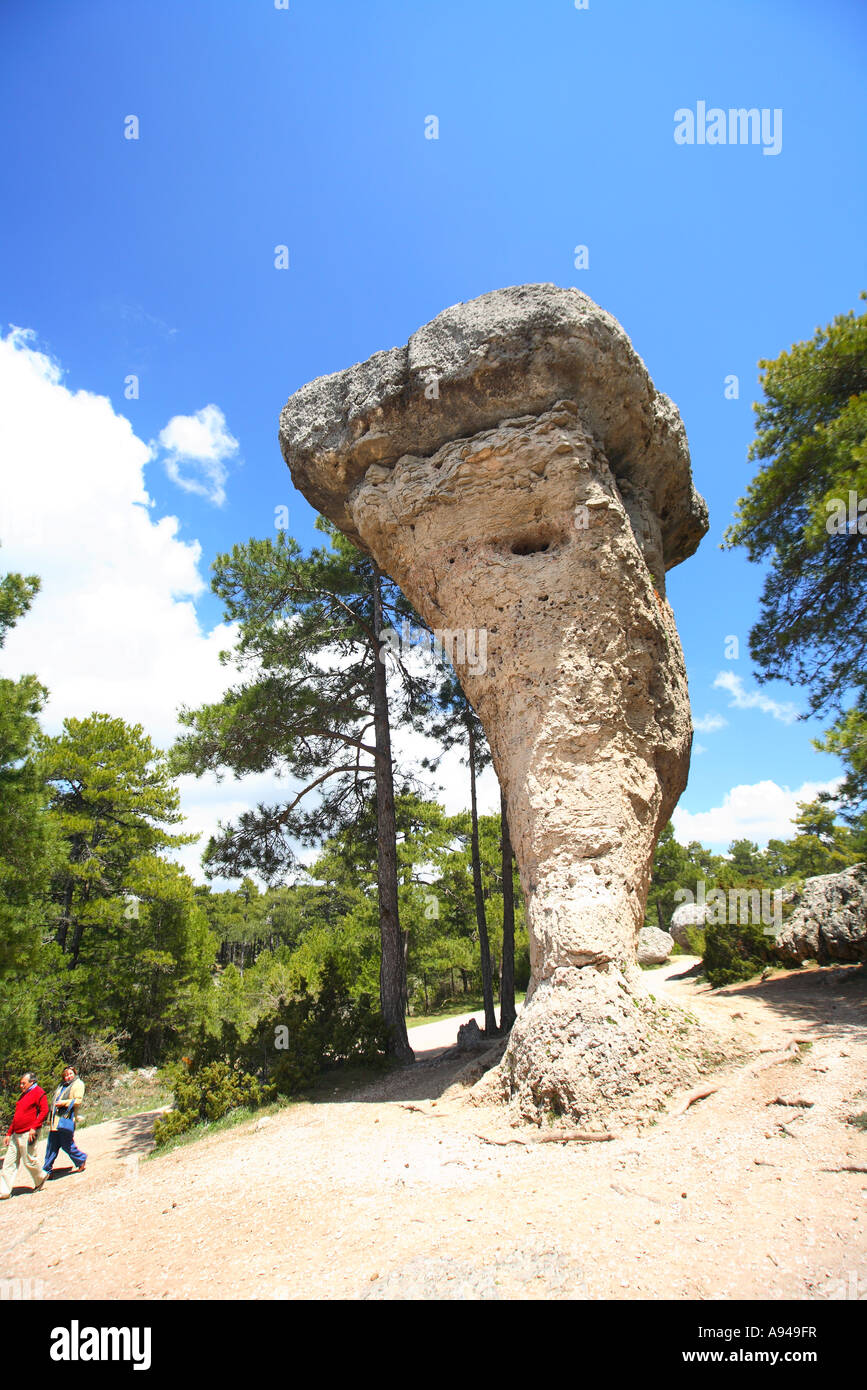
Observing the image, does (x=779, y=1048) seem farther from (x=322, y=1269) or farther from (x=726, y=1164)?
(x=322, y=1269)

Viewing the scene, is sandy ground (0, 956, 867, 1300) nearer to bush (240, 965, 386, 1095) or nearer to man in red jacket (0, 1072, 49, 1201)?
man in red jacket (0, 1072, 49, 1201)

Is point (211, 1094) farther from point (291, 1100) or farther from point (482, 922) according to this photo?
point (482, 922)

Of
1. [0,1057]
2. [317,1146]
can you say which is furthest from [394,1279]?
[0,1057]

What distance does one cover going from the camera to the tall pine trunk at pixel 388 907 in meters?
10.2

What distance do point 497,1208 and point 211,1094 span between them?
5642 mm

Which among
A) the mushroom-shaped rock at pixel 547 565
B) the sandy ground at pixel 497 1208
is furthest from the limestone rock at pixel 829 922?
the mushroom-shaped rock at pixel 547 565

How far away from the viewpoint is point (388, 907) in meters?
10.7

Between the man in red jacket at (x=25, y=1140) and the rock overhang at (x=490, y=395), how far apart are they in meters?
8.57

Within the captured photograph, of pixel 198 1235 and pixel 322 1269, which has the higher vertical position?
pixel 322 1269

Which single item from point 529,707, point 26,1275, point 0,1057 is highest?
point 529,707

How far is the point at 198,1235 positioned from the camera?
399cm

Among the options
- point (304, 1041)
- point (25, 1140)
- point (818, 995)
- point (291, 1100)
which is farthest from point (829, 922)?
point (25, 1140)
